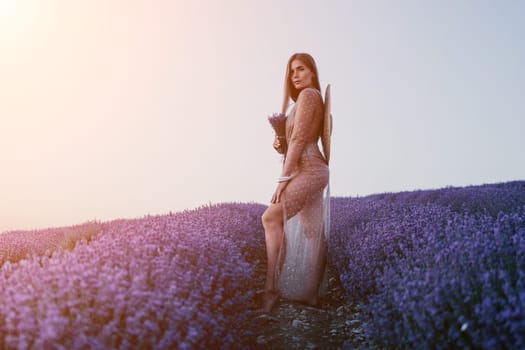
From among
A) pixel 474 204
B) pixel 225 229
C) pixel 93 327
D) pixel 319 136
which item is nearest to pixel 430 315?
pixel 93 327

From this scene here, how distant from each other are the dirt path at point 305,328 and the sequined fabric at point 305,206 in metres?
0.21

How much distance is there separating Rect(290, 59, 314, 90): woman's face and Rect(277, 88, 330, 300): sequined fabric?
0.89 ft

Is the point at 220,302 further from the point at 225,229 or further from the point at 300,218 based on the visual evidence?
the point at 225,229

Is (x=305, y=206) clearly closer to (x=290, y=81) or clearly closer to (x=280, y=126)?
(x=280, y=126)

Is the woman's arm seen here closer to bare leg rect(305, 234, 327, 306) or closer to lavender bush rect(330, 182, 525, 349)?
bare leg rect(305, 234, 327, 306)

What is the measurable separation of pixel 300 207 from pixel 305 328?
1.04 m

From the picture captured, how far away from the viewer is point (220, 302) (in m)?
2.82

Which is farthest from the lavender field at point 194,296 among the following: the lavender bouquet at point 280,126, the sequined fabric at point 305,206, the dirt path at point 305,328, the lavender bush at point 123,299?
the lavender bouquet at point 280,126

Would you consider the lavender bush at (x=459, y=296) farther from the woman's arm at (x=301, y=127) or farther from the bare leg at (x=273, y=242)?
the woman's arm at (x=301, y=127)

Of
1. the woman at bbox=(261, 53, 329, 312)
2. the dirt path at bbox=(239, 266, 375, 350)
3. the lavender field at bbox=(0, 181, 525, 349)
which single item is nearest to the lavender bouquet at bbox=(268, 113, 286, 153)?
the woman at bbox=(261, 53, 329, 312)

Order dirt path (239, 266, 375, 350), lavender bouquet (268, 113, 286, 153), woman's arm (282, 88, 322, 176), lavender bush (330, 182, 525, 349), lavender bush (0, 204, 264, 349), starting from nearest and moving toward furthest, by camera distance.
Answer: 1. lavender bush (0, 204, 264, 349)
2. lavender bush (330, 182, 525, 349)
3. dirt path (239, 266, 375, 350)
4. woman's arm (282, 88, 322, 176)
5. lavender bouquet (268, 113, 286, 153)

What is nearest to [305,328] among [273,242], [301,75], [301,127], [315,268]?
[315,268]

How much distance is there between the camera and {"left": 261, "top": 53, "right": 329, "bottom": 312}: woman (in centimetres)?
368

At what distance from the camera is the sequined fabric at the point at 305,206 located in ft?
12.1
